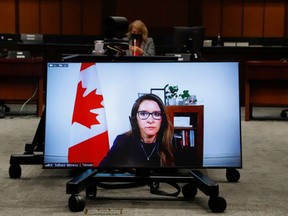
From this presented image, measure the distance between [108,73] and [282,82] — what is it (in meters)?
5.33

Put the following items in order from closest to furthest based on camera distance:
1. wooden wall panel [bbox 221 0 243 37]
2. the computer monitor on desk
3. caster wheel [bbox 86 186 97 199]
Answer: caster wheel [bbox 86 186 97 199] < the computer monitor on desk < wooden wall panel [bbox 221 0 243 37]

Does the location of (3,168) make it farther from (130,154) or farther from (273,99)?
(273,99)

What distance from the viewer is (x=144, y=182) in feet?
11.6

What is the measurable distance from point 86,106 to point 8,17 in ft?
35.6

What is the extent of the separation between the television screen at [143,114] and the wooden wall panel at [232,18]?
1040cm

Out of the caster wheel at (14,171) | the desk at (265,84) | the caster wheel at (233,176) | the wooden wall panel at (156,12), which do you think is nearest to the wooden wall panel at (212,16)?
the wooden wall panel at (156,12)

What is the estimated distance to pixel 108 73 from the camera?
138 inches

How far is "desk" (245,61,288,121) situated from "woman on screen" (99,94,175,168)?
4.83m

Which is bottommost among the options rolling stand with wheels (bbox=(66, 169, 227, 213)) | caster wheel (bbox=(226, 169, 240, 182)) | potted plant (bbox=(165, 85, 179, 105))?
caster wheel (bbox=(226, 169, 240, 182))

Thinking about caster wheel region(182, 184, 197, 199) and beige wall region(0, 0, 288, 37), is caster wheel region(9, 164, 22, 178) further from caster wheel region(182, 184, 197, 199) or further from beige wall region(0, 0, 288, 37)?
beige wall region(0, 0, 288, 37)

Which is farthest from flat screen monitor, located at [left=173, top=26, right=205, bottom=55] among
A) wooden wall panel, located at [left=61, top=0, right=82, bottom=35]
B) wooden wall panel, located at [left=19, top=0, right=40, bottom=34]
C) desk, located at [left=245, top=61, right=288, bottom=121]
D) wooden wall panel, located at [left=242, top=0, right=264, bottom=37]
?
wooden wall panel, located at [left=19, top=0, right=40, bottom=34]

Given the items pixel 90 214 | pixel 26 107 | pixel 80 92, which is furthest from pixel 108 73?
pixel 26 107

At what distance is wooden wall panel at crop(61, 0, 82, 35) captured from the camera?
13.8m

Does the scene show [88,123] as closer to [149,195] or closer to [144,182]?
[144,182]
